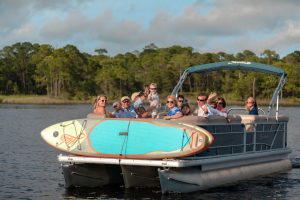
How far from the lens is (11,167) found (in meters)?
19.4

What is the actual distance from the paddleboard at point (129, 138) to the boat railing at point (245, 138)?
926 mm

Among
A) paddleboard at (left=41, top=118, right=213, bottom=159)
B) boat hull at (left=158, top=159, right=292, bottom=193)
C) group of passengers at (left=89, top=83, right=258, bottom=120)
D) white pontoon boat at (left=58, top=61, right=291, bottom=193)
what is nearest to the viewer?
paddleboard at (left=41, top=118, right=213, bottom=159)

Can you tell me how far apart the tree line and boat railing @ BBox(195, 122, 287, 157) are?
78.5 meters

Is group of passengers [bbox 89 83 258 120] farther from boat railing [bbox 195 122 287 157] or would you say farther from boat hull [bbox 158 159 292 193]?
boat hull [bbox 158 159 292 193]

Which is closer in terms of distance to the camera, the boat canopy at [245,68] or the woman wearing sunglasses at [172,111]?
the woman wearing sunglasses at [172,111]

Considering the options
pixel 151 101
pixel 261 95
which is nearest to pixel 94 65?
pixel 261 95

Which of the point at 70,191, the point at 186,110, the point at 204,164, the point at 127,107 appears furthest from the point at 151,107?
the point at 70,191

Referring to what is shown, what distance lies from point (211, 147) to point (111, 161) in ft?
7.98

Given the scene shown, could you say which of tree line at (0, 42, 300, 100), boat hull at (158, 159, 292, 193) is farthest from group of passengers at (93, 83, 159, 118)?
tree line at (0, 42, 300, 100)

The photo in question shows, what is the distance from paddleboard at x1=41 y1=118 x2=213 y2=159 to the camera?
13.5 m

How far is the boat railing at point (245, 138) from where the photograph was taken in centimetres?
1502

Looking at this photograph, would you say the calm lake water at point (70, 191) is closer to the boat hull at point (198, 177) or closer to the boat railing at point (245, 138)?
the boat hull at point (198, 177)

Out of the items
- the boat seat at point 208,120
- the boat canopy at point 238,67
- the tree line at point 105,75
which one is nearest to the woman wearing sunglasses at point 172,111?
the boat seat at point 208,120

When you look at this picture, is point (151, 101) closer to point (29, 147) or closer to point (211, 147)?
point (211, 147)
